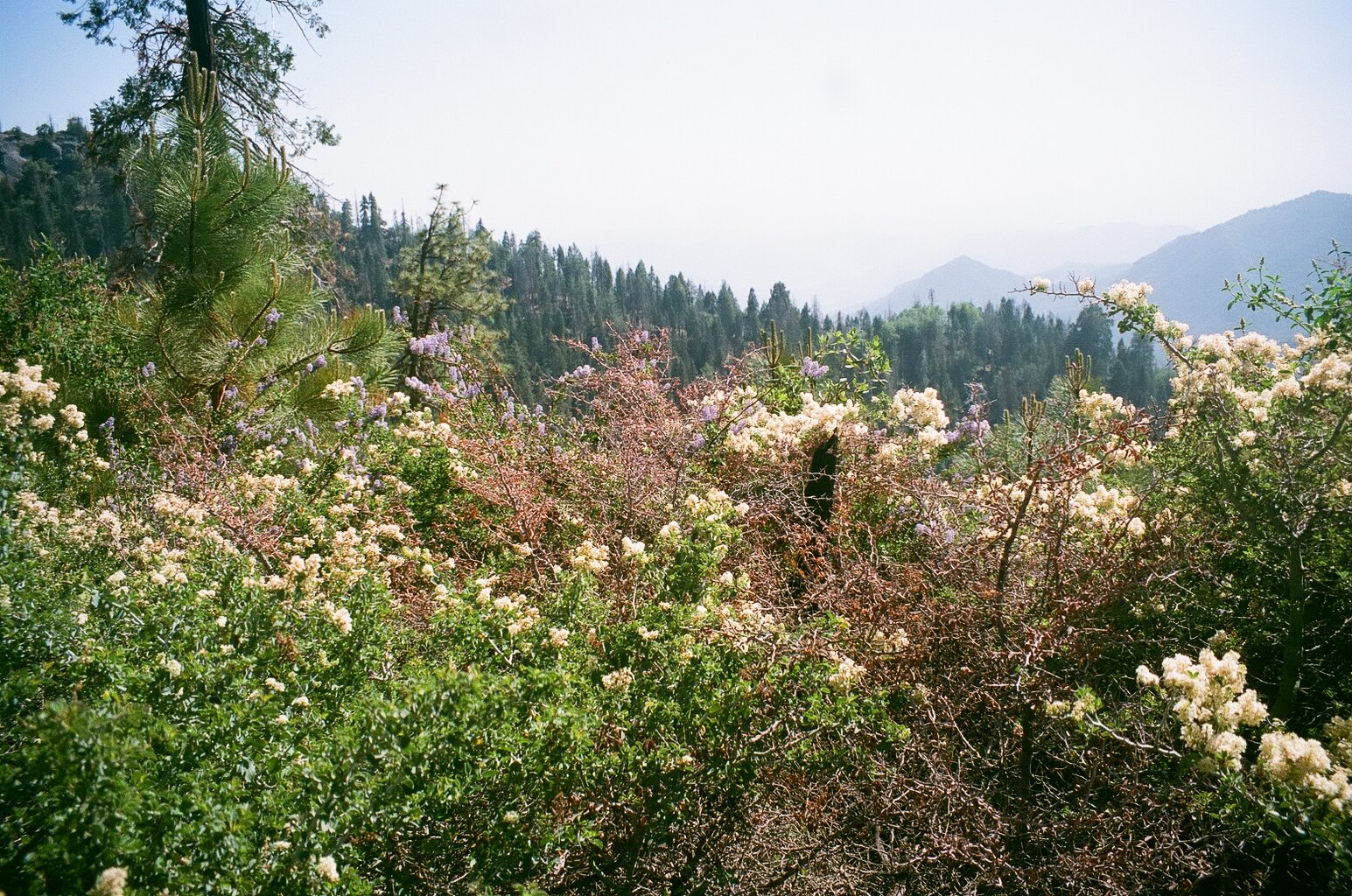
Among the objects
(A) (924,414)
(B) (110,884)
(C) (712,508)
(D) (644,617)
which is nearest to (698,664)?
(D) (644,617)

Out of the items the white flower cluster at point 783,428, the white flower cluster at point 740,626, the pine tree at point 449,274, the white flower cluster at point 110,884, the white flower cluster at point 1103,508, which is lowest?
the white flower cluster at point 1103,508

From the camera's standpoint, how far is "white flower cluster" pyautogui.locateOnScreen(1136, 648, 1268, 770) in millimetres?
1956

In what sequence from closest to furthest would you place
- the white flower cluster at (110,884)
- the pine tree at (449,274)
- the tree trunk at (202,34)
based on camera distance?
the white flower cluster at (110,884) → the tree trunk at (202,34) → the pine tree at (449,274)

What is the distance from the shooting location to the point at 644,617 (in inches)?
93.4

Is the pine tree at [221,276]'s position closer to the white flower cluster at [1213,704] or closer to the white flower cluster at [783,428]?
the white flower cluster at [783,428]

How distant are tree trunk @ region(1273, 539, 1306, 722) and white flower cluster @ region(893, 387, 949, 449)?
191 centimetres

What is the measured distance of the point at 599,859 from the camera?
85.5 inches

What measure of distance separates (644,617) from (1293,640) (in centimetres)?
244

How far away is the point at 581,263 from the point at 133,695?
119686mm

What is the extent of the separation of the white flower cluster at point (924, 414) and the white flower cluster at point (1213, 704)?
2378 mm

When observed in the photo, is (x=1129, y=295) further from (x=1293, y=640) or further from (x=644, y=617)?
(x=644, y=617)

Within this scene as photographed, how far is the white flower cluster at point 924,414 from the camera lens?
441cm

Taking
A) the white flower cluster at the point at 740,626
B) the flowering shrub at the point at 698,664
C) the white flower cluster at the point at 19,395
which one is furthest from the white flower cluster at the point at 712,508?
the white flower cluster at the point at 19,395

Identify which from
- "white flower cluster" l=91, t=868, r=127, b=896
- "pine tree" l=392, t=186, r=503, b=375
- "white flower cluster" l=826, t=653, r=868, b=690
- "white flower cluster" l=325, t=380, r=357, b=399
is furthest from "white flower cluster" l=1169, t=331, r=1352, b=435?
"pine tree" l=392, t=186, r=503, b=375
